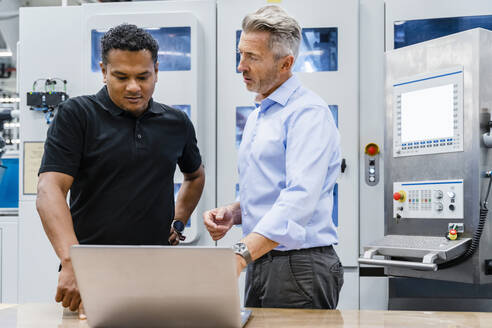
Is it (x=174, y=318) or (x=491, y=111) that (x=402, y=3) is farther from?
(x=174, y=318)

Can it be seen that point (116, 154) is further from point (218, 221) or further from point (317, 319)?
point (317, 319)

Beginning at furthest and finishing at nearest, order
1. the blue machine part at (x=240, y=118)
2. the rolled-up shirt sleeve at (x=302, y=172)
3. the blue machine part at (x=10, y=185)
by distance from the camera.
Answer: the blue machine part at (x=10, y=185) < the blue machine part at (x=240, y=118) < the rolled-up shirt sleeve at (x=302, y=172)

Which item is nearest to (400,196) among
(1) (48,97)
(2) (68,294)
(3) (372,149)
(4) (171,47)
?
(3) (372,149)

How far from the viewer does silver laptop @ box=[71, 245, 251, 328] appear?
1.05 m

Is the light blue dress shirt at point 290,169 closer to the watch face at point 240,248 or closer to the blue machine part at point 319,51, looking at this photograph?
the watch face at point 240,248

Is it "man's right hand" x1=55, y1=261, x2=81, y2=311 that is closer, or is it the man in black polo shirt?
"man's right hand" x1=55, y1=261, x2=81, y2=311

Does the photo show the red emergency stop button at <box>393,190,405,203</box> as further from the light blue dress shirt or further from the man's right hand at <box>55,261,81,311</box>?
the man's right hand at <box>55,261,81,311</box>

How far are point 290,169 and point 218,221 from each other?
1.16 ft

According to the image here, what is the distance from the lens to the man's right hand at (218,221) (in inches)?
63.0

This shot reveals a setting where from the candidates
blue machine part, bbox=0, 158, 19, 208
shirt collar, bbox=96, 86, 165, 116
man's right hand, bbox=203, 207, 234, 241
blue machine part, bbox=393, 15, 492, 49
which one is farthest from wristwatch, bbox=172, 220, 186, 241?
blue machine part, bbox=0, 158, 19, 208

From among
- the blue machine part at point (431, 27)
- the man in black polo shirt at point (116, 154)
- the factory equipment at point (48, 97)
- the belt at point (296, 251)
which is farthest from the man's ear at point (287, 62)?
the factory equipment at point (48, 97)

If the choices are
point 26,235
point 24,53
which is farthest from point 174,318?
point 24,53

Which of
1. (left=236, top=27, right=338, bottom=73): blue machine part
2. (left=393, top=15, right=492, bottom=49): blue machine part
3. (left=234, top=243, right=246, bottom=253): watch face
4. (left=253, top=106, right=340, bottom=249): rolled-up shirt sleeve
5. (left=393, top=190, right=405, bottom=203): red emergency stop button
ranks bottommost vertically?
(left=234, top=243, right=246, bottom=253): watch face

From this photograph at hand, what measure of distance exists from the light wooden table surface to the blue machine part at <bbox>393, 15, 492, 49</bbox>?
217cm
